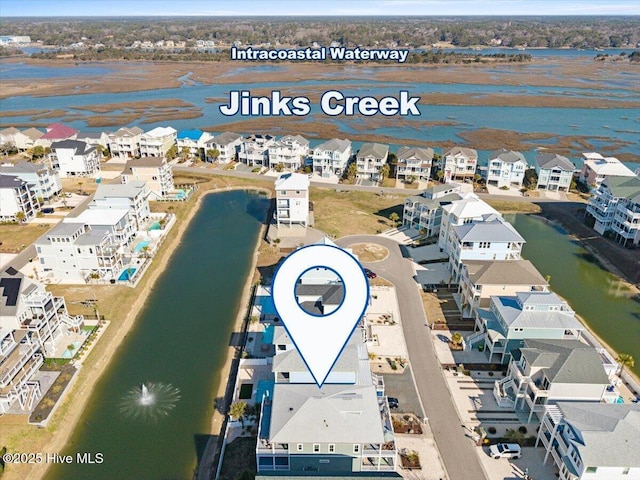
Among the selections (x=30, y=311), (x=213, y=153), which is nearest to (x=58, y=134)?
(x=213, y=153)

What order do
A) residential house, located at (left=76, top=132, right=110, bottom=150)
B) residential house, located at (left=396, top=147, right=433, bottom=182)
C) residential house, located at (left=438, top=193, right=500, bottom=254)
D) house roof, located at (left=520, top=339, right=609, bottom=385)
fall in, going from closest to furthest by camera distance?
house roof, located at (left=520, top=339, right=609, bottom=385)
residential house, located at (left=438, top=193, right=500, bottom=254)
residential house, located at (left=396, top=147, right=433, bottom=182)
residential house, located at (left=76, top=132, right=110, bottom=150)

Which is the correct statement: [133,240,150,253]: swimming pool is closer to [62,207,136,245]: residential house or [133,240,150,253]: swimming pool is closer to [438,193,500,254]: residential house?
[62,207,136,245]: residential house

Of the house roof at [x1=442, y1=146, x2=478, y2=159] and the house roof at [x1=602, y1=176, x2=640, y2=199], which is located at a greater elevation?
the house roof at [x1=602, y1=176, x2=640, y2=199]

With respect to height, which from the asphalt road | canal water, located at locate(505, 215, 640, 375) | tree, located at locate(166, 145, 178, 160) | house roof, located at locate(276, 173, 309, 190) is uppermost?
house roof, located at locate(276, 173, 309, 190)

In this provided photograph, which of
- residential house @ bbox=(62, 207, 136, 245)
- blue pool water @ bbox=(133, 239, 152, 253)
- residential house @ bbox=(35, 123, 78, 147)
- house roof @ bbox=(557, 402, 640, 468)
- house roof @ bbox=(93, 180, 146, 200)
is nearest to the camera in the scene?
house roof @ bbox=(557, 402, 640, 468)

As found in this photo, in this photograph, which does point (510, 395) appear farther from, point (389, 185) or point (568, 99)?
point (568, 99)

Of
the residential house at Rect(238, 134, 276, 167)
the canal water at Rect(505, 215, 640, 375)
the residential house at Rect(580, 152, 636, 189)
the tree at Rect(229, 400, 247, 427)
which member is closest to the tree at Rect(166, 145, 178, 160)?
the residential house at Rect(238, 134, 276, 167)

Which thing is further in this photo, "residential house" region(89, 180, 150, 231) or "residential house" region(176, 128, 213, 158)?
"residential house" region(176, 128, 213, 158)

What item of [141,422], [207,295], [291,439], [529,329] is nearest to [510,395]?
[529,329]
